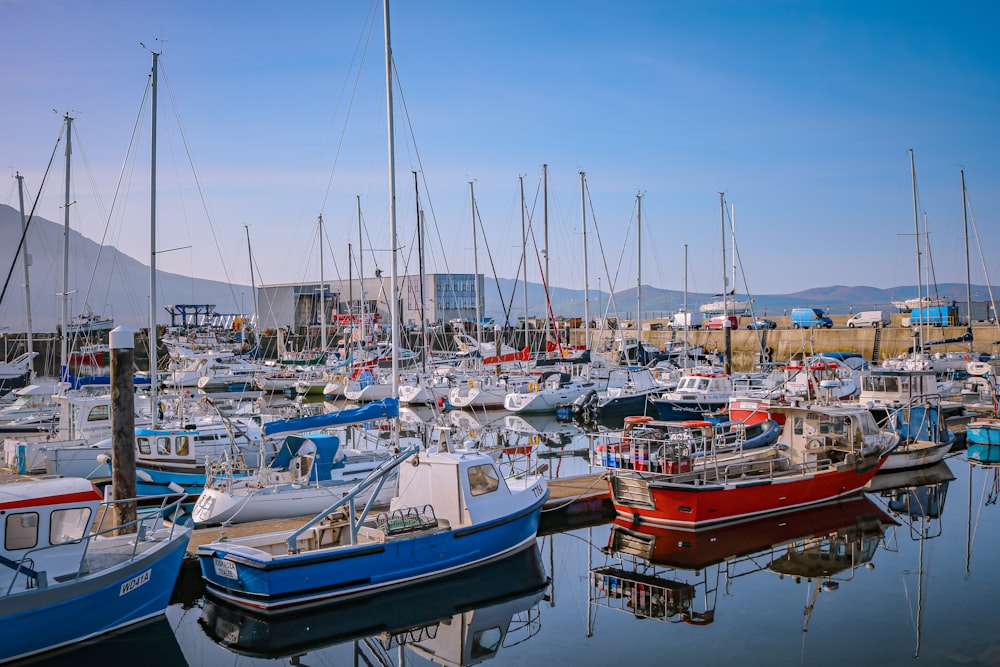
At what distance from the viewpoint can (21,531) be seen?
11852 mm

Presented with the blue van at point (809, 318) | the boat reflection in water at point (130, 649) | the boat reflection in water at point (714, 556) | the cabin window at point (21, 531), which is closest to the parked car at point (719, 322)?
the blue van at point (809, 318)

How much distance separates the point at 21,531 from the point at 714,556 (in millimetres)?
12828

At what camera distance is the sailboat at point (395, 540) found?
13320mm

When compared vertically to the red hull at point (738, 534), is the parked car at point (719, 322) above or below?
above

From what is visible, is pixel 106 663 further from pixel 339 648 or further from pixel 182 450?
pixel 182 450

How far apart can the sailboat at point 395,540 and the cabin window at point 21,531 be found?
2.75m

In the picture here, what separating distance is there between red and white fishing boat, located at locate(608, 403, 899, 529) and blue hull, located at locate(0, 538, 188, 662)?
33.5ft

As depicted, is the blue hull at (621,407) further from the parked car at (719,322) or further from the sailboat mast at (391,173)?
the parked car at (719,322)

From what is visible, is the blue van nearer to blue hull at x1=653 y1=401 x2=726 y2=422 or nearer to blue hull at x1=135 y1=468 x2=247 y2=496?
blue hull at x1=653 y1=401 x2=726 y2=422

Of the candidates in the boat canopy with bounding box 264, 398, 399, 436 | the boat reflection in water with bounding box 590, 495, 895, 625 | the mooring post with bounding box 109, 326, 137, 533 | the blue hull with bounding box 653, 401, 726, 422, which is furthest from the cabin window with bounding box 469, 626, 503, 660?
the blue hull with bounding box 653, 401, 726, 422

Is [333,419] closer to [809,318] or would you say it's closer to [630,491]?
[630,491]

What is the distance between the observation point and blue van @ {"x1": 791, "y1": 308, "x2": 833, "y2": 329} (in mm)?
65812

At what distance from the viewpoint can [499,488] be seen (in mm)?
15922

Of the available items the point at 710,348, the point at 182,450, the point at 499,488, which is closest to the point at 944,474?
the point at 499,488
